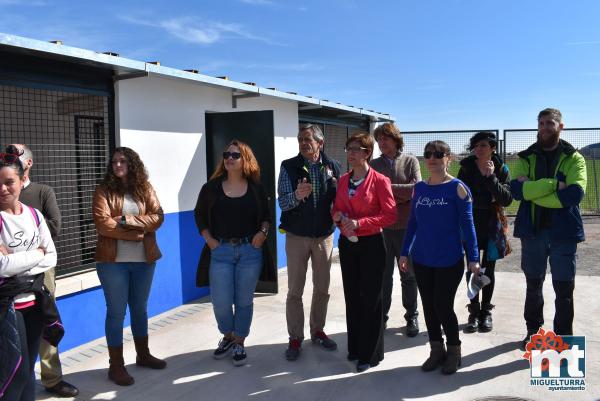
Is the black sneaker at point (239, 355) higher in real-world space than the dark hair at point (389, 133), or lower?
lower

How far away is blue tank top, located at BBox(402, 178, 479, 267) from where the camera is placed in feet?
11.6

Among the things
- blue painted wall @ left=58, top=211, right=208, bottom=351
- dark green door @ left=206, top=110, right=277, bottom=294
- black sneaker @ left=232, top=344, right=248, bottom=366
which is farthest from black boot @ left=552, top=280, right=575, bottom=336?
blue painted wall @ left=58, top=211, right=208, bottom=351

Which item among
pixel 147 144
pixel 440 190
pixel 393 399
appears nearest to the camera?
pixel 393 399

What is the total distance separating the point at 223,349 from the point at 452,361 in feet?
6.11

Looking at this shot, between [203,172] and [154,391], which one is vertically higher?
[203,172]

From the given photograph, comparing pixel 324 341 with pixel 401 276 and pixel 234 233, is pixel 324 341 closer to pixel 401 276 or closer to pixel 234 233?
pixel 401 276

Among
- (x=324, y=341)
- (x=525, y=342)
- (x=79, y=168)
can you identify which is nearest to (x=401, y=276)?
(x=324, y=341)

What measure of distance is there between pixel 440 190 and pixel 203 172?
11.0 feet

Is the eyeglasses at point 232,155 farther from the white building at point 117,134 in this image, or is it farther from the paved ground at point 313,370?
the paved ground at point 313,370

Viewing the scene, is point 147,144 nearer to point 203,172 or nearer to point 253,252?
point 203,172

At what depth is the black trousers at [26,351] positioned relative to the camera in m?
2.55

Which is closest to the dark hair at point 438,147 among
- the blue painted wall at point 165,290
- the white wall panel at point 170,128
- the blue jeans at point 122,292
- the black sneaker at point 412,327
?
the black sneaker at point 412,327

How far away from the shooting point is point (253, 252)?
4.03 metres

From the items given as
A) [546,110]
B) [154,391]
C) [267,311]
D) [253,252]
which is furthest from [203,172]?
[546,110]
